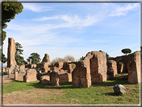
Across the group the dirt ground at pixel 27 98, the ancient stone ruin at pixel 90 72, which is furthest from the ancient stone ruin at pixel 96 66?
the dirt ground at pixel 27 98

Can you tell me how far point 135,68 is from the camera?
1188cm

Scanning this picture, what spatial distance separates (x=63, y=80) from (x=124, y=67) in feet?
44.2

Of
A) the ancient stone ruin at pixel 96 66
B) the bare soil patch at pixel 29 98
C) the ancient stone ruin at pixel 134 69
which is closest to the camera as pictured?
the bare soil patch at pixel 29 98

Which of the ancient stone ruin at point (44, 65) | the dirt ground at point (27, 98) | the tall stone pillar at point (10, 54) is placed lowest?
the dirt ground at point (27, 98)

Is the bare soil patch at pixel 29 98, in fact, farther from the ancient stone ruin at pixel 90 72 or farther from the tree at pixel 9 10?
the tree at pixel 9 10

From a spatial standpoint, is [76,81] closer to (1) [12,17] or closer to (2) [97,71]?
(2) [97,71]

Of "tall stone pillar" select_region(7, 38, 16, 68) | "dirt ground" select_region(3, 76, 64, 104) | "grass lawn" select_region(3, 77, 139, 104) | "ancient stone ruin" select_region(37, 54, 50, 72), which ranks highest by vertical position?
"tall stone pillar" select_region(7, 38, 16, 68)

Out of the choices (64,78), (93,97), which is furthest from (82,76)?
(64,78)

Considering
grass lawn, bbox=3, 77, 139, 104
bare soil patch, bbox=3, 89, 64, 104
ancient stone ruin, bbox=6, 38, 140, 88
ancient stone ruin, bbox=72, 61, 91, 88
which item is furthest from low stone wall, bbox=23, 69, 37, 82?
ancient stone ruin, bbox=72, 61, 91, 88

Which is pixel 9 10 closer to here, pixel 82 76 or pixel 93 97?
pixel 82 76

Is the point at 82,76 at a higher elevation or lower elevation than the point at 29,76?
higher

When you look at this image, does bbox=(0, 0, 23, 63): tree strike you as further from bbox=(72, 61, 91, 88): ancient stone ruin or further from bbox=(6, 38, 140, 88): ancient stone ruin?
bbox=(72, 61, 91, 88): ancient stone ruin

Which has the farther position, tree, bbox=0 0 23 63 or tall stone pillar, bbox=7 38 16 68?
tall stone pillar, bbox=7 38 16 68

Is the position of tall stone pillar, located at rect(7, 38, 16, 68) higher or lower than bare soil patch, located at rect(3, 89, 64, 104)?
higher
